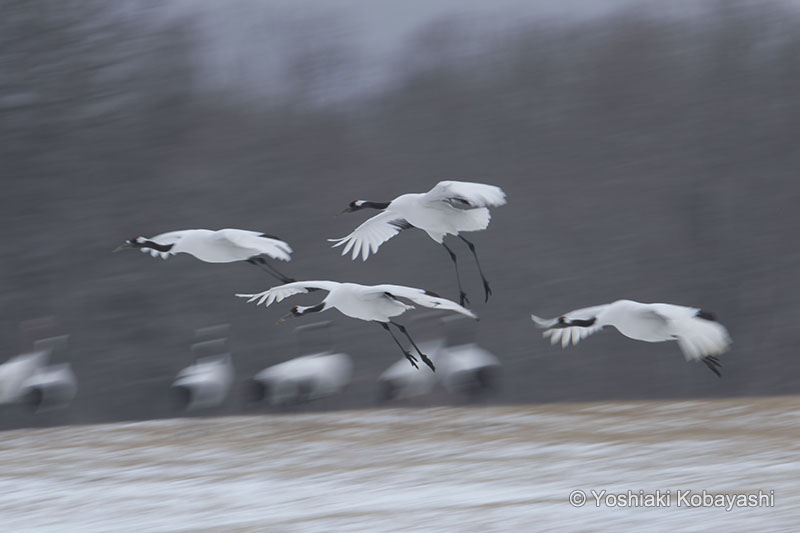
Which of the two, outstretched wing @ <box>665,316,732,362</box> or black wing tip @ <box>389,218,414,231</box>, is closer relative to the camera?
outstretched wing @ <box>665,316,732,362</box>

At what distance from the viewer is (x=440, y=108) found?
104ft

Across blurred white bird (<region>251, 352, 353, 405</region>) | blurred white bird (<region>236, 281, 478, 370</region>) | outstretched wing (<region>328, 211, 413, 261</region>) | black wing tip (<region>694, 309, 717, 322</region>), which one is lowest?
blurred white bird (<region>251, 352, 353, 405</region>)

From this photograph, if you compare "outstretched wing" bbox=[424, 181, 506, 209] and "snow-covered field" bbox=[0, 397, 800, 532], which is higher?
"outstretched wing" bbox=[424, 181, 506, 209]

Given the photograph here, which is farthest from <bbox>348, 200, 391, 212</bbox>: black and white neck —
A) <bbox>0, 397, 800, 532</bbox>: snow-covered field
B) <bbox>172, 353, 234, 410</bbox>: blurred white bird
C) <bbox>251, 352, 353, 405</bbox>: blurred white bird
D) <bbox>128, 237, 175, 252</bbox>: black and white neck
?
<bbox>172, 353, 234, 410</bbox>: blurred white bird

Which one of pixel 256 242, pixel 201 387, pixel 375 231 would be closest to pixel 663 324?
pixel 375 231

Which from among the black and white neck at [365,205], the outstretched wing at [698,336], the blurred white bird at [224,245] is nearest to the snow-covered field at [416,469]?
the outstretched wing at [698,336]

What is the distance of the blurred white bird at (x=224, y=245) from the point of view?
6684 mm

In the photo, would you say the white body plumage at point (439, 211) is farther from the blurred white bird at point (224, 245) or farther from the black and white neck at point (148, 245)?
the black and white neck at point (148, 245)

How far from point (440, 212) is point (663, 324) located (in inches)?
55.6

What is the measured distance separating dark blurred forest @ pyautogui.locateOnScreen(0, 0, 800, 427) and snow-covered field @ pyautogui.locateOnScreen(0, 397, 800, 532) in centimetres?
1097

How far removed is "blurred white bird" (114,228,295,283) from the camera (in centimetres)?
668

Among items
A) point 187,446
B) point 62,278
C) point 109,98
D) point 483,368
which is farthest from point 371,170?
point 187,446

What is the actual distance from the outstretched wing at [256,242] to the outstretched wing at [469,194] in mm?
855

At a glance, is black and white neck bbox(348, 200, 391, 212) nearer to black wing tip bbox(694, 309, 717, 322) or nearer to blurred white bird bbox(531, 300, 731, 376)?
blurred white bird bbox(531, 300, 731, 376)
